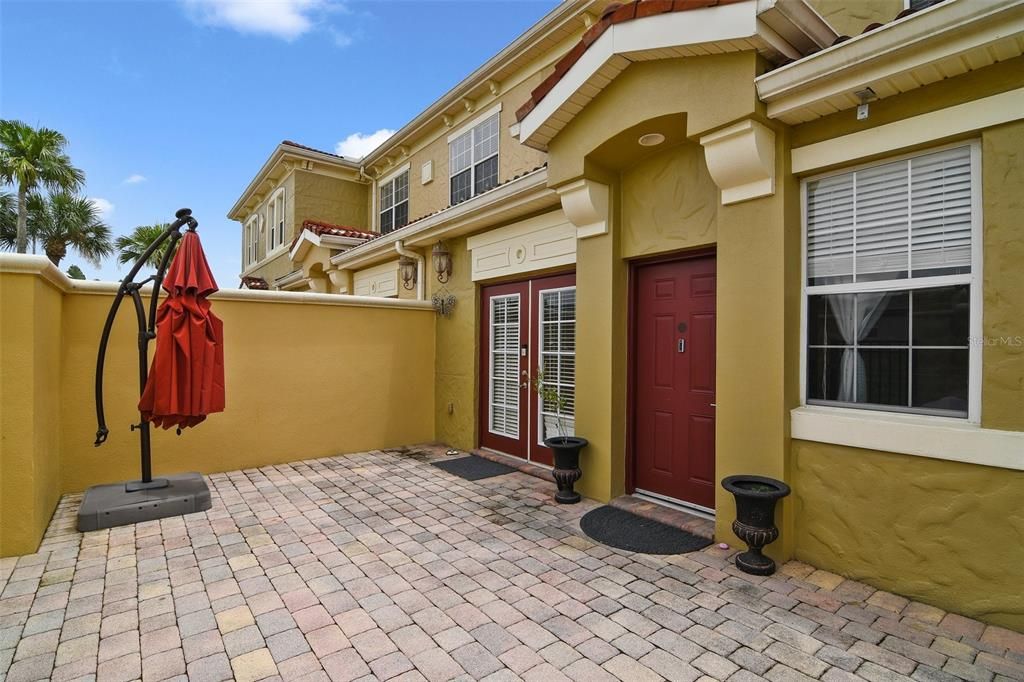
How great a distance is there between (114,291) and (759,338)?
255 inches

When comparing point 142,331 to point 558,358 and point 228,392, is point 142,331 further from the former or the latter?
point 558,358

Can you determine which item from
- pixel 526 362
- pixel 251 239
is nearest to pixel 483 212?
pixel 526 362

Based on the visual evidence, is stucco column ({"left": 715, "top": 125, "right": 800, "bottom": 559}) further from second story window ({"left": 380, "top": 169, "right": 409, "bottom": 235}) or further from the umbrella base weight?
second story window ({"left": 380, "top": 169, "right": 409, "bottom": 235})

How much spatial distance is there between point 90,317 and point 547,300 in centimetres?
507

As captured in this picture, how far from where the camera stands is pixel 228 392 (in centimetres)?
598

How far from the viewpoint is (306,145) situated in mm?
12945

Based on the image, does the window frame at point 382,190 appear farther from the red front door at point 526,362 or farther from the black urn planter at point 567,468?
the black urn planter at point 567,468

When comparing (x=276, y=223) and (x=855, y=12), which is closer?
(x=855, y=12)

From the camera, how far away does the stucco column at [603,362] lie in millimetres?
4766

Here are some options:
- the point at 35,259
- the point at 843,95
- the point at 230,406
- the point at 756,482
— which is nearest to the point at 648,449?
the point at 756,482

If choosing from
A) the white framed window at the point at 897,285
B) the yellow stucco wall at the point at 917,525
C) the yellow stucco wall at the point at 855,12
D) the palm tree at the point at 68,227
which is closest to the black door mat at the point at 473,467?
the yellow stucco wall at the point at 917,525

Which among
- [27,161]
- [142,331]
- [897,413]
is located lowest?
[897,413]

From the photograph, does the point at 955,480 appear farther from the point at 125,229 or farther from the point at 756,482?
the point at 125,229

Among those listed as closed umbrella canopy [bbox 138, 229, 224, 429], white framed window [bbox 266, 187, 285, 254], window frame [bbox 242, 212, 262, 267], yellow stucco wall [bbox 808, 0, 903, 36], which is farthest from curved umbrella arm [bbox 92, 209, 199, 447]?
window frame [bbox 242, 212, 262, 267]
